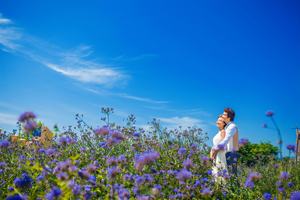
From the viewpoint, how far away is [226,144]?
7.41 meters

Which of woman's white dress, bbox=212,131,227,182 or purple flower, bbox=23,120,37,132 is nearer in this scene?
purple flower, bbox=23,120,37,132

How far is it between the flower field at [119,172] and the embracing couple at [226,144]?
29 centimetres

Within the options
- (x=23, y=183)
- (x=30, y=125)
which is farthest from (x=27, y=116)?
(x=23, y=183)

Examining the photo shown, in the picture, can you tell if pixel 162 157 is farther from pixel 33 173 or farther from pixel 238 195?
pixel 33 173

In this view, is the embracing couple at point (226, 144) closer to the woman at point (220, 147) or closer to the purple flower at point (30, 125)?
the woman at point (220, 147)

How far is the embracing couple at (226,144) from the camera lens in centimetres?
731

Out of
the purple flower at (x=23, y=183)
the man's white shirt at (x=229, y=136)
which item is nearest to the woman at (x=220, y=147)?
the man's white shirt at (x=229, y=136)

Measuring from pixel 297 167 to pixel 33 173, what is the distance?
5.44 m

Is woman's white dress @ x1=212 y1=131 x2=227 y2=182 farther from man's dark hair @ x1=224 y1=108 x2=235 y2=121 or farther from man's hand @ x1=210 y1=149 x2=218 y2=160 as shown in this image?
man's dark hair @ x1=224 y1=108 x2=235 y2=121

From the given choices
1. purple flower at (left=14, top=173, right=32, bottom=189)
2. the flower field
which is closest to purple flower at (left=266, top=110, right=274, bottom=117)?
the flower field

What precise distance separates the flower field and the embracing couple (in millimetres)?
294

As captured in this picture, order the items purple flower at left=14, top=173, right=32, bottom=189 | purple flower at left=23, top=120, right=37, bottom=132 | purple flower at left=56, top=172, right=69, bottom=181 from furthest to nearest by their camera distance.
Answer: purple flower at left=14, top=173, right=32, bottom=189 < purple flower at left=23, top=120, right=37, bottom=132 < purple flower at left=56, top=172, right=69, bottom=181

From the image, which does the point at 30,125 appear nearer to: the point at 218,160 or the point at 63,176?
the point at 63,176

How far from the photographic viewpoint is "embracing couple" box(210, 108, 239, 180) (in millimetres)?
7309
